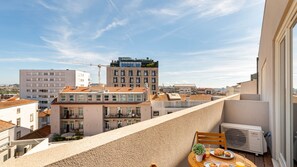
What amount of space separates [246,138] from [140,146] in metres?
2.69

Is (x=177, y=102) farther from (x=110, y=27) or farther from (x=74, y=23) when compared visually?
(x=74, y=23)

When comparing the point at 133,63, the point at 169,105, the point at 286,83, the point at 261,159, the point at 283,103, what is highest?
the point at 133,63

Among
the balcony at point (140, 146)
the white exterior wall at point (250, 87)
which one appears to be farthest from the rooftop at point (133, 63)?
the balcony at point (140, 146)

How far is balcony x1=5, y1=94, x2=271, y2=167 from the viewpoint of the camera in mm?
716

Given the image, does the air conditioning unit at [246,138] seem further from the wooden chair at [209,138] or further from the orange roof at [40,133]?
the orange roof at [40,133]

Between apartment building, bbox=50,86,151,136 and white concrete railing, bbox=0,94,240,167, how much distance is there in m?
15.3

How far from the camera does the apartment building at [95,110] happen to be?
16.4 meters

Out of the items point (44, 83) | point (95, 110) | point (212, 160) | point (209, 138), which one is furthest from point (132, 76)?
point (212, 160)

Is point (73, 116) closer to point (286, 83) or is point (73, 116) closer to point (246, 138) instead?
point (246, 138)

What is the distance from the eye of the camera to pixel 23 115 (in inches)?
655

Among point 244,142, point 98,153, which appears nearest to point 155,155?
point 98,153

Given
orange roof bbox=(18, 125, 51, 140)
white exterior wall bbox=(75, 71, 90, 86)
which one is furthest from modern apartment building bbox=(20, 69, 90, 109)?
orange roof bbox=(18, 125, 51, 140)

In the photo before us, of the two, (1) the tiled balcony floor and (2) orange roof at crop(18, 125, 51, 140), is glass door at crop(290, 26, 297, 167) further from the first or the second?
(2) orange roof at crop(18, 125, 51, 140)

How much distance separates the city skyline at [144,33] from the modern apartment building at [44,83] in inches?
154
